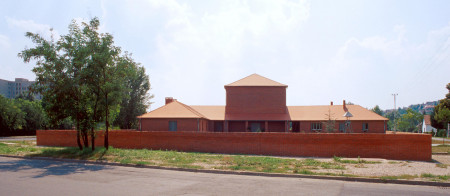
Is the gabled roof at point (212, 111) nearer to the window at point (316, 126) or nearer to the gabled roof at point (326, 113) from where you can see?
the gabled roof at point (326, 113)

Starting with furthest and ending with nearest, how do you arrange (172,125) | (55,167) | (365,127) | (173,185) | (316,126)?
(316,126) < (365,127) < (172,125) < (55,167) < (173,185)

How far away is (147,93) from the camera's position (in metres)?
55.8

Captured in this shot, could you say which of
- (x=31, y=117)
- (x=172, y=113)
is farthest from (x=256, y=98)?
(x=31, y=117)

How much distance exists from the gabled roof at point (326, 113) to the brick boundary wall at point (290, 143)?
61.4 ft

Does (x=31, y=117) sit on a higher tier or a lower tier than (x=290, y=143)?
higher

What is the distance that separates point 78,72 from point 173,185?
12546 millimetres

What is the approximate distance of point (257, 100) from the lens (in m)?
39.5

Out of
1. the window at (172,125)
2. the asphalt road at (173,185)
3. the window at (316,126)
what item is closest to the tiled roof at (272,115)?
the window at (172,125)

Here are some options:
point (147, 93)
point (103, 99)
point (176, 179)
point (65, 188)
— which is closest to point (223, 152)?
point (103, 99)

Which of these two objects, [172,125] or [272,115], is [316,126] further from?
[172,125]

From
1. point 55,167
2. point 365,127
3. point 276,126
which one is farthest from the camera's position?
point 276,126

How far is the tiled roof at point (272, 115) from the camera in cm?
3634

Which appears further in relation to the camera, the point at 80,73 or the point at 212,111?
the point at 212,111

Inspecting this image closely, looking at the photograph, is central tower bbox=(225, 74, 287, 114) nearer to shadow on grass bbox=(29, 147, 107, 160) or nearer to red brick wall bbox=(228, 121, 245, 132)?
red brick wall bbox=(228, 121, 245, 132)
